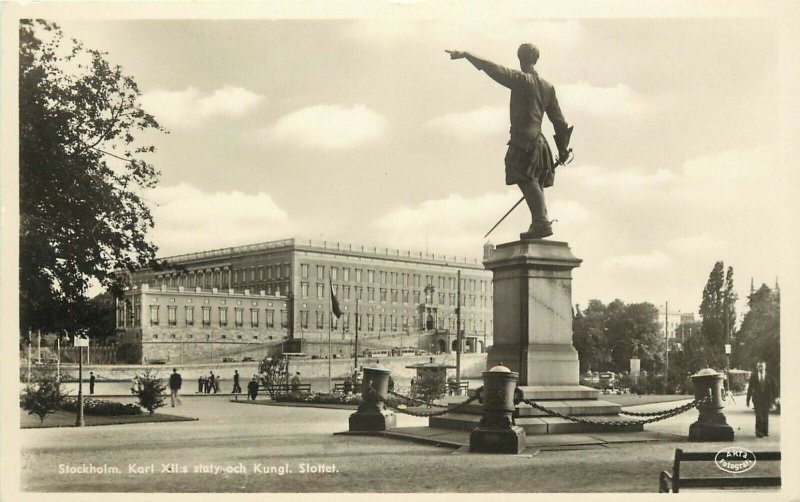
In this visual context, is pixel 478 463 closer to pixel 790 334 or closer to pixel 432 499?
pixel 432 499

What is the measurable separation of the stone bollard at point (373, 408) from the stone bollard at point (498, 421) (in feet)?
10.7

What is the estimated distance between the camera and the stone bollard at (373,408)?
1598 cm

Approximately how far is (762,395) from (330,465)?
21.8ft

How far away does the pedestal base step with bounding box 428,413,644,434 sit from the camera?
1385 centimetres

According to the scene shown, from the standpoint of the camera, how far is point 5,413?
14023mm

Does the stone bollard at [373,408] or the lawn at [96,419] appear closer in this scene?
the stone bollard at [373,408]

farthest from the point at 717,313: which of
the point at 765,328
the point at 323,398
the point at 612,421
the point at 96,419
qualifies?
the point at 96,419

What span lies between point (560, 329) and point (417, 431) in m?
2.78

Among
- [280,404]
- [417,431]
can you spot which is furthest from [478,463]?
[280,404]

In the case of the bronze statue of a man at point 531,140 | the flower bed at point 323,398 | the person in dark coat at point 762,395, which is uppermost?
the bronze statue of a man at point 531,140

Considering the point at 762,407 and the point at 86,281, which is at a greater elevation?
the point at 86,281

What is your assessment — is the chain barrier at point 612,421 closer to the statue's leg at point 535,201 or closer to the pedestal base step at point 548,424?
the pedestal base step at point 548,424

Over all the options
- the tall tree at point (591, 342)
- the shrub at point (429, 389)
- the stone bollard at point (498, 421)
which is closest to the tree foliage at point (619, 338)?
the tall tree at point (591, 342)

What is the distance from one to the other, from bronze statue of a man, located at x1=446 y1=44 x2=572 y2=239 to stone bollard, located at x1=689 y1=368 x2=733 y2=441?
3.26 m
